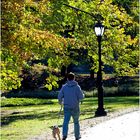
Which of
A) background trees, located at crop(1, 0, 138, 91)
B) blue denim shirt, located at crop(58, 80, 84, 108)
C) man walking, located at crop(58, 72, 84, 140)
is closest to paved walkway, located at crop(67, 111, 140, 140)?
man walking, located at crop(58, 72, 84, 140)

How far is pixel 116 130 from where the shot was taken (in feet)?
50.8

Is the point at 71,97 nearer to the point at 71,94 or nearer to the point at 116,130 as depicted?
the point at 71,94

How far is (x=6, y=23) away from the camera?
17.4 m

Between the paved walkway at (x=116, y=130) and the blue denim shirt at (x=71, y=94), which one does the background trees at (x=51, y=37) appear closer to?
the paved walkway at (x=116, y=130)

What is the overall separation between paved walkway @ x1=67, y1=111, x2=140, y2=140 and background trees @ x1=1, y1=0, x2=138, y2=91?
431 centimetres

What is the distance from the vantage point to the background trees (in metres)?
17.9

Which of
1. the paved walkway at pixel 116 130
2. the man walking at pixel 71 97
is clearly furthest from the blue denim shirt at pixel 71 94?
the paved walkway at pixel 116 130

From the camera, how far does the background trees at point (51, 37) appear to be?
17875mm

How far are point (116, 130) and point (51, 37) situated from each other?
A: 6.41 m

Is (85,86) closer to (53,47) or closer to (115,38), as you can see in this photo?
(115,38)

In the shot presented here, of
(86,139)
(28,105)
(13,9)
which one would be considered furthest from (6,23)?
(28,105)

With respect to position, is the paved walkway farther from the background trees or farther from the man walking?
the background trees

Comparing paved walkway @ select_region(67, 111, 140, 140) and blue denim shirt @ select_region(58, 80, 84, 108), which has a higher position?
blue denim shirt @ select_region(58, 80, 84, 108)

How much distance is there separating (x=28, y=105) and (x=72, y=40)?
894 cm
